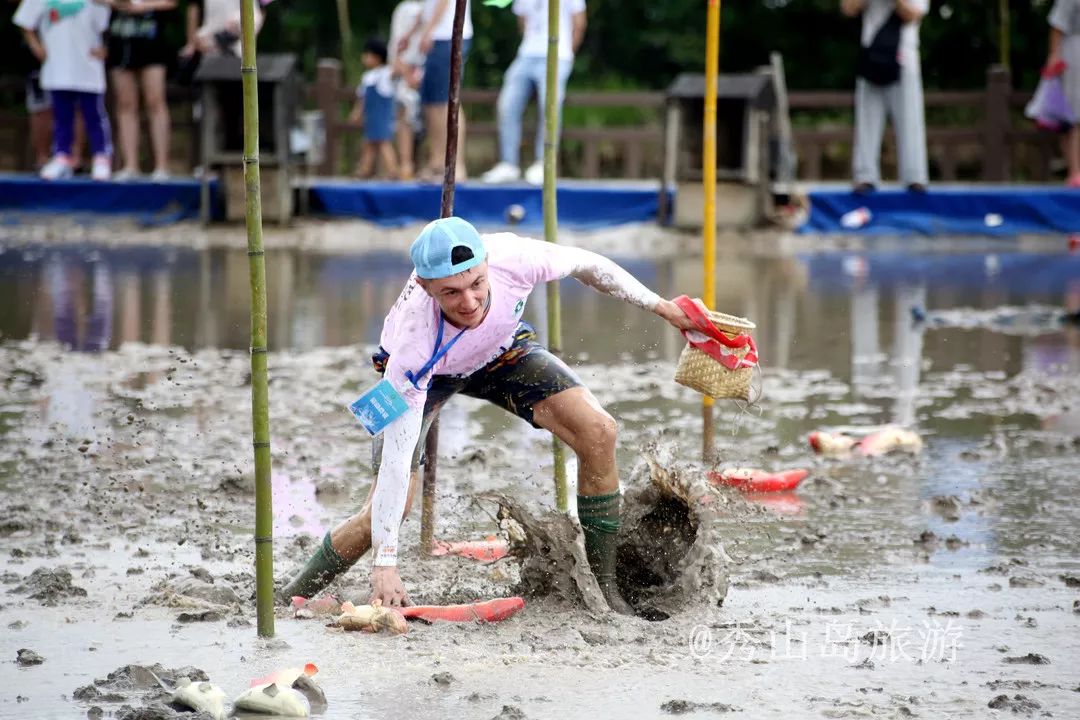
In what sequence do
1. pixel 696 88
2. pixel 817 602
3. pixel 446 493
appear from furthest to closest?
pixel 696 88, pixel 446 493, pixel 817 602

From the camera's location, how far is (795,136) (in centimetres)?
1778

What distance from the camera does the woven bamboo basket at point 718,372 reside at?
547cm

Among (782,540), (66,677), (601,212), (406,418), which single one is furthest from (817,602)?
(601,212)

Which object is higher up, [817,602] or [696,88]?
[696,88]

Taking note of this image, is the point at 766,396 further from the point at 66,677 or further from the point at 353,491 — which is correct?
the point at 66,677

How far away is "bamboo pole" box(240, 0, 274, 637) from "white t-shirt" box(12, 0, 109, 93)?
11.5 m

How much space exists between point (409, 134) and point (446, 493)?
9.68m

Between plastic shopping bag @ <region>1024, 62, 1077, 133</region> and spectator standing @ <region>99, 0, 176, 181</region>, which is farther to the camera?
spectator standing @ <region>99, 0, 176, 181</region>

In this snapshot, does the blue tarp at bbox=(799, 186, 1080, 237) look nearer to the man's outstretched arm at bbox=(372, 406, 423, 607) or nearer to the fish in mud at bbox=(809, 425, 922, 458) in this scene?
the fish in mud at bbox=(809, 425, 922, 458)

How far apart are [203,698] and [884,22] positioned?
10.8 metres

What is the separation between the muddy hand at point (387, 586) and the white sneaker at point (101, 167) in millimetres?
12180

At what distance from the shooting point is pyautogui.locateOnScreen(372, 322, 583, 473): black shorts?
17.3 feet

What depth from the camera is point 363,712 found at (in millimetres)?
4344

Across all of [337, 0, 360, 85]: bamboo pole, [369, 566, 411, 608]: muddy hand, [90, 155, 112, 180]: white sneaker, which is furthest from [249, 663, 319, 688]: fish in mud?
[337, 0, 360, 85]: bamboo pole
